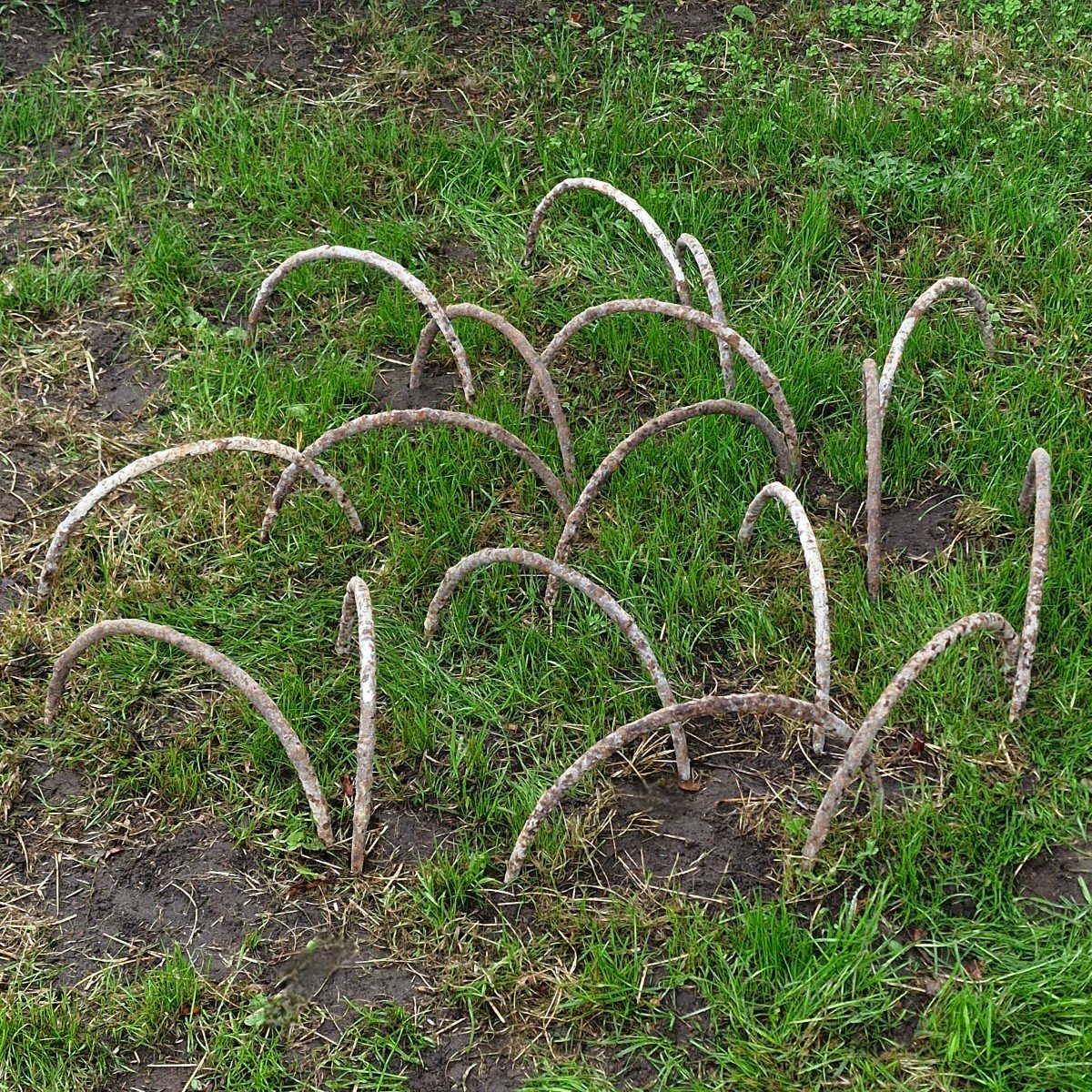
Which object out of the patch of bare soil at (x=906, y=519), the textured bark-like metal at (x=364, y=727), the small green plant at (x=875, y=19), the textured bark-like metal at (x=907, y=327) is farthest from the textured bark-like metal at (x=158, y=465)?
the small green plant at (x=875, y=19)

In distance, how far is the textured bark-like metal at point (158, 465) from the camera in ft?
11.0

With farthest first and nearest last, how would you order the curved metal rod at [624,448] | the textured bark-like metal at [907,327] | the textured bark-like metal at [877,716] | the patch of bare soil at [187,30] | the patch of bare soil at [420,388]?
the patch of bare soil at [187,30] → the patch of bare soil at [420,388] → the textured bark-like metal at [907,327] → the curved metal rod at [624,448] → the textured bark-like metal at [877,716]

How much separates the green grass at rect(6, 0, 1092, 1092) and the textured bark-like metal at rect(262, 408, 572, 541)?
0.52 ft

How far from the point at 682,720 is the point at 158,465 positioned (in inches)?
64.6

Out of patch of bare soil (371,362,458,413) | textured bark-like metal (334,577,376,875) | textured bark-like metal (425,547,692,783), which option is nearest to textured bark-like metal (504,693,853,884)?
textured bark-like metal (425,547,692,783)

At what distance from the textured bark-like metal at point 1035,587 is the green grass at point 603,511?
0.09m

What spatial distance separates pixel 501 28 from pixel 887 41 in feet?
5.48

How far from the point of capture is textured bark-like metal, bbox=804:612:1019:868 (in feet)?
9.08

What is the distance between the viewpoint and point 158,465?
3545mm

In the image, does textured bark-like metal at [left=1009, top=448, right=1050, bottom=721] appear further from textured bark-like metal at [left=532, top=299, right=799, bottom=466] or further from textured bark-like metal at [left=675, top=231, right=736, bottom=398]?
textured bark-like metal at [left=675, top=231, right=736, bottom=398]

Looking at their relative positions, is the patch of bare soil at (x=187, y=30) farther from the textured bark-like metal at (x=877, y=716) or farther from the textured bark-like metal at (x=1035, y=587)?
the textured bark-like metal at (x=877, y=716)

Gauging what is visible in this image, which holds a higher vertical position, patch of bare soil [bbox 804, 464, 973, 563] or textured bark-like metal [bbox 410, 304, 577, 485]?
textured bark-like metal [bbox 410, 304, 577, 485]

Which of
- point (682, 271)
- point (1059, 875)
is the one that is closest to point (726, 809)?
point (1059, 875)

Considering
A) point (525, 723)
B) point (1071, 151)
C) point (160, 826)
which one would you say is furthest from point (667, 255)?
point (160, 826)
